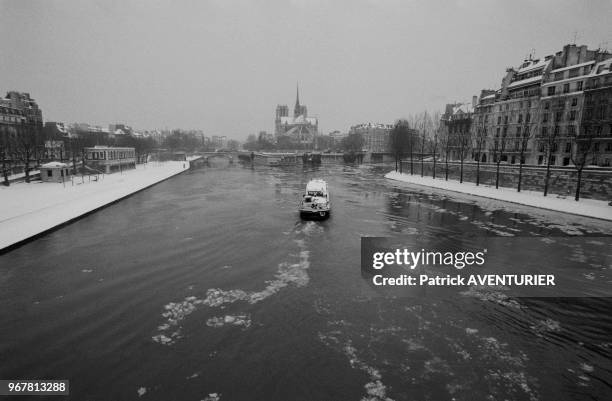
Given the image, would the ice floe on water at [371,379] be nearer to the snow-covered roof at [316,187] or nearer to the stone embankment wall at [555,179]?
the snow-covered roof at [316,187]

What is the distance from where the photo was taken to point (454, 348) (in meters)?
11.3

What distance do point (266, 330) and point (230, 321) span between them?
154cm

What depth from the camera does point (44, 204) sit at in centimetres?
3391

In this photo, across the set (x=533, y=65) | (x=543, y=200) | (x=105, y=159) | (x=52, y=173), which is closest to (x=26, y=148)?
(x=52, y=173)

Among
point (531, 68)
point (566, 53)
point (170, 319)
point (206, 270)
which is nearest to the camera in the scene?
point (170, 319)

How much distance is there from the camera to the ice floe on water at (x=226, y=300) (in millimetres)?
12234

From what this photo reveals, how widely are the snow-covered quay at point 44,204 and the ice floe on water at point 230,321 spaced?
51.1 feet

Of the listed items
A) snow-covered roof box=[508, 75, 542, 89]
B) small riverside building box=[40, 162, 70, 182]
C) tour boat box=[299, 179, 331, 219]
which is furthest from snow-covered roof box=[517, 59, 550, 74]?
small riverside building box=[40, 162, 70, 182]

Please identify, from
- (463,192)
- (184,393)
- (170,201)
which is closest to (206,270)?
(184,393)

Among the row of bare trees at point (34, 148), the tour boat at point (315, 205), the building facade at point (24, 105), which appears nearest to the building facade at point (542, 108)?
the tour boat at point (315, 205)

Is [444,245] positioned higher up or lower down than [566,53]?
lower down

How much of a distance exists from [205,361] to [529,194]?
154 feet

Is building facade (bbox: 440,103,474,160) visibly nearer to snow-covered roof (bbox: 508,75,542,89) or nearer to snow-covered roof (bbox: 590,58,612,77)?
snow-covered roof (bbox: 508,75,542,89)

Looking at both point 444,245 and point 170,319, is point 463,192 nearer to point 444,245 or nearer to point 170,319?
point 444,245
